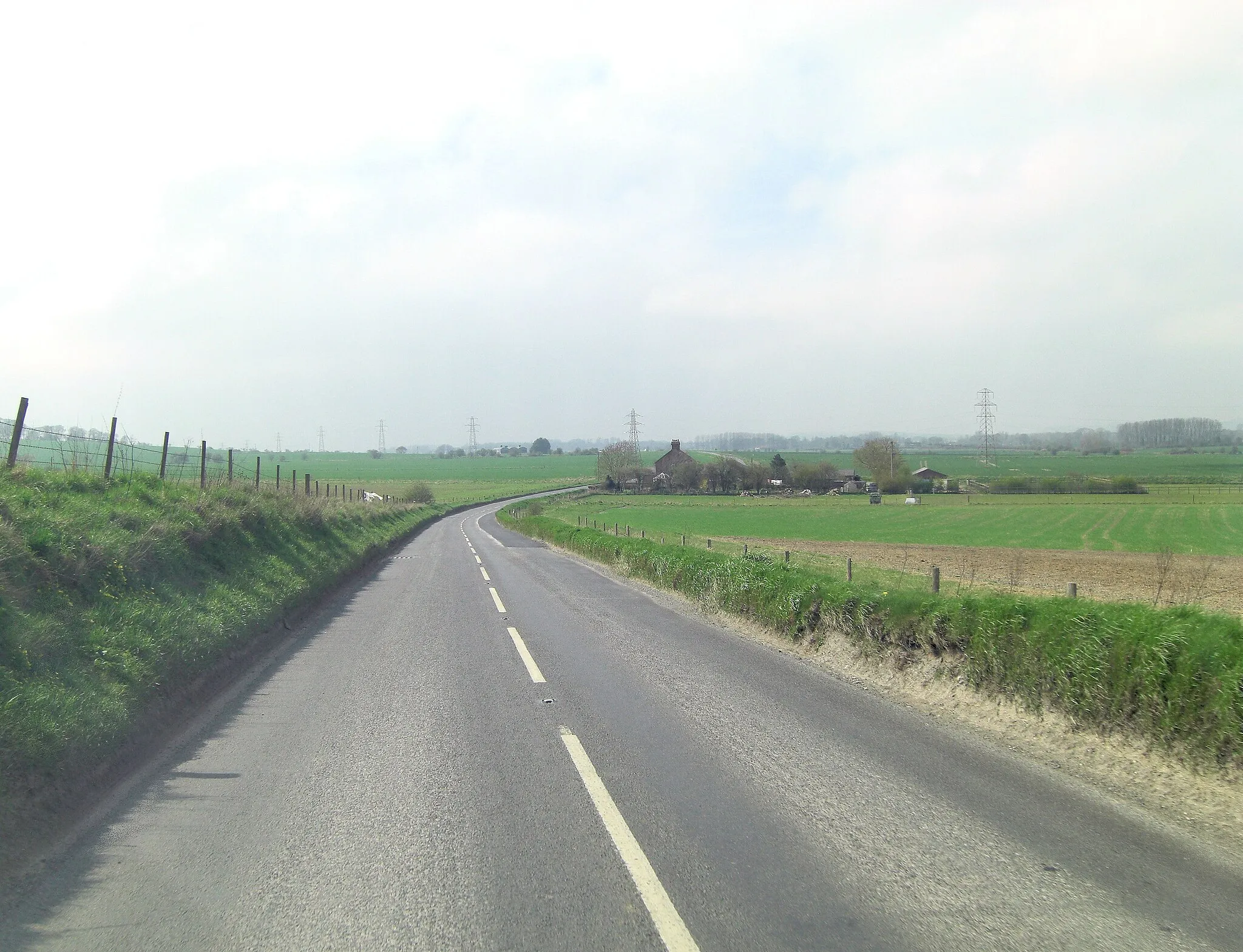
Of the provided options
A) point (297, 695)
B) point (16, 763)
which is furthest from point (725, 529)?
point (16, 763)

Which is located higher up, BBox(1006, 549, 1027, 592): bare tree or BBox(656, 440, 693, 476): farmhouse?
BBox(656, 440, 693, 476): farmhouse

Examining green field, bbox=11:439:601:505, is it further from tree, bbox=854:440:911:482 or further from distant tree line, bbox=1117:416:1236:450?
distant tree line, bbox=1117:416:1236:450

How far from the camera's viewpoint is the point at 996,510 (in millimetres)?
76438

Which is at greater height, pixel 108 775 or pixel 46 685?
pixel 46 685

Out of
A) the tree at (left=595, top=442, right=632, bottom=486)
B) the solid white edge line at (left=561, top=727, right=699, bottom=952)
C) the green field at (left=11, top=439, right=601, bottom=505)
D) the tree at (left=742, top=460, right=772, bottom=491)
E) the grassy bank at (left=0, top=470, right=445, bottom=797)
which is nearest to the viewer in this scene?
the solid white edge line at (left=561, top=727, right=699, bottom=952)

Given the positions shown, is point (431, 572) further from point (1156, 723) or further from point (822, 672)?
point (1156, 723)

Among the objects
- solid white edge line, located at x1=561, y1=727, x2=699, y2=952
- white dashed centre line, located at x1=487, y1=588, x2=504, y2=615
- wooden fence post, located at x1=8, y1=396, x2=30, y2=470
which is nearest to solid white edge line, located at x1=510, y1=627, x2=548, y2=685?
white dashed centre line, located at x1=487, y1=588, x2=504, y2=615

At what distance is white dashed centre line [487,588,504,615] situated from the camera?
1580 centimetres

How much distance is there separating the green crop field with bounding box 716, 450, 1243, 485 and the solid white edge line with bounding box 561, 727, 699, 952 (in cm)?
7411

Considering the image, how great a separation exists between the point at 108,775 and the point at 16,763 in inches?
34.3

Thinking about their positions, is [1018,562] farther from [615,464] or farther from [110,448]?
[615,464]

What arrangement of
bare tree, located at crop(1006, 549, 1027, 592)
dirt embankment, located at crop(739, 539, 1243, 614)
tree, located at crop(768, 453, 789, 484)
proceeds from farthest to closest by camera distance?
tree, located at crop(768, 453, 789, 484) < bare tree, located at crop(1006, 549, 1027, 592) < dirt embankment, located at crop(739, 539, 1243, 614)

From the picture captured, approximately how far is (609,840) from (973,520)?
67121 millimetres

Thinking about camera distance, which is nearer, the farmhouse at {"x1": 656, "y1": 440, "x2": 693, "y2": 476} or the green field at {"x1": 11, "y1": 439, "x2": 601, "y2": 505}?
the green field at {"x1": 11, "y1": 439, "x2": 601, "y2": 505}
